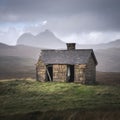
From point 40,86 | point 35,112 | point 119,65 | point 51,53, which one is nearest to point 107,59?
point 119,65

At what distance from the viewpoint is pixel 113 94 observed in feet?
112

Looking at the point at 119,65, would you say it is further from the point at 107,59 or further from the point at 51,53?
the point at 51,53

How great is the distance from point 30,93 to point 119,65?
106 metres

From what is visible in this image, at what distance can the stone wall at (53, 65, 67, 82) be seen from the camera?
159 feet

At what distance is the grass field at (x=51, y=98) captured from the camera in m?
24.9

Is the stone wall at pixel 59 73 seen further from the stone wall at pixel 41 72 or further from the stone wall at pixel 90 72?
the stone wall at pixel 90 72

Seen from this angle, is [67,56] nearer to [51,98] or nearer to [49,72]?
[49,72]

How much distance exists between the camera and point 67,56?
164 feet

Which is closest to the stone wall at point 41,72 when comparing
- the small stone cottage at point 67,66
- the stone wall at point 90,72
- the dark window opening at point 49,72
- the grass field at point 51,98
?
the small stone cottage at point 67,66

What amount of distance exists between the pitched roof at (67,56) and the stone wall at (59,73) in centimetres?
91

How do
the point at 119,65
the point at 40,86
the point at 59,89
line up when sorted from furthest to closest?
the point at 119,65 → the point at 40,86 → the point at 59,89

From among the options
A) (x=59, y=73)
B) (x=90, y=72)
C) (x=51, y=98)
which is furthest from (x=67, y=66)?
(x=51, y=98)

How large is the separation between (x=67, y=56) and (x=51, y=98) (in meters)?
19.4

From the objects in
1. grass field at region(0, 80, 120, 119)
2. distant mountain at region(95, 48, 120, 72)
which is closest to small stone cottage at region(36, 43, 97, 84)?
grass field at region(0, 80, 120, 119)
